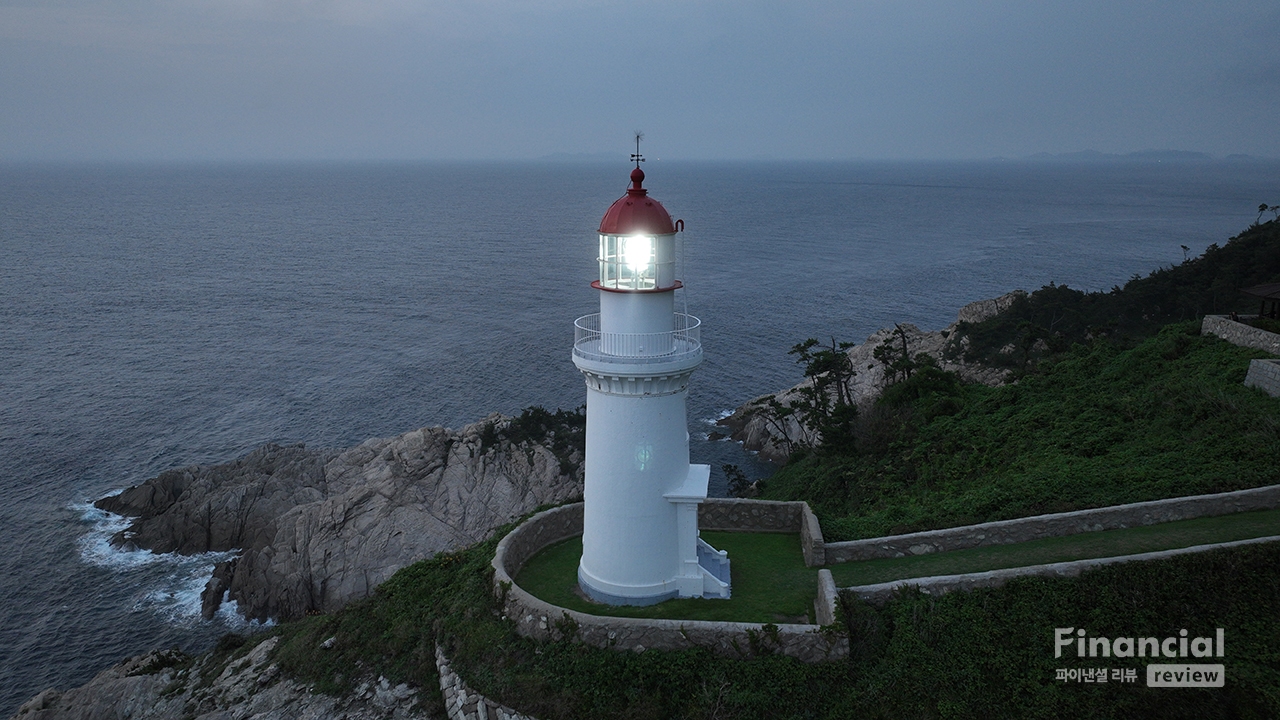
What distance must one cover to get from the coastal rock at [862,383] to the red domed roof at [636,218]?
92.4 feet

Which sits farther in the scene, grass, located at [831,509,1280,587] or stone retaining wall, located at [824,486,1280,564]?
stone retaining wall, located at [824,486,1280,564]

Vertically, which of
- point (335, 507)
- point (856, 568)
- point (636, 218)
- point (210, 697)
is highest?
point (636, 218)

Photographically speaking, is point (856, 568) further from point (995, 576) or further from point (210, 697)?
point (210, 697)

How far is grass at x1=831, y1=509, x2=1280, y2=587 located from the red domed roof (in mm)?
8118

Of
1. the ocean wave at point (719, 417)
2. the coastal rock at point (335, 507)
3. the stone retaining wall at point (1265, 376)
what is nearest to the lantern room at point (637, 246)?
the stone retaining wall at point (1265, 376)

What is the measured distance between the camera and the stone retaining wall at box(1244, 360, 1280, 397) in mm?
20953

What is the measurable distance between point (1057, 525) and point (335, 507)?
3011 centimetres

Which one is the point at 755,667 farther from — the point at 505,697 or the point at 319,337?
the point at 319,337

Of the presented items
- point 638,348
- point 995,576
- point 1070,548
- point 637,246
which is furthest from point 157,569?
point 1070,548

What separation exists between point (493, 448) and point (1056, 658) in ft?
102

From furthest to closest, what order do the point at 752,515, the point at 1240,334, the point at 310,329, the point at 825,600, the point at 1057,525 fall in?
the point at 310,329 → the point at 1240,334 → the point at 752,515 → the point at 1057,525 → the point at 825,600

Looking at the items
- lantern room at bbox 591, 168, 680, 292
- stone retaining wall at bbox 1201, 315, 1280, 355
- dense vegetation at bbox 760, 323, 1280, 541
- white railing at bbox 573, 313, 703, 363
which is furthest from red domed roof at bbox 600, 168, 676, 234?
stone retaining wall at bbox 1201, 315, 1280, 355

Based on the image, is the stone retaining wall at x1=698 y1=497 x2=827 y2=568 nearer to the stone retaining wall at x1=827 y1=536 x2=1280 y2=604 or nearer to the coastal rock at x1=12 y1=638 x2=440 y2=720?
the stone retaining wall at x1=827 y1=536 x2=1280 y2=604

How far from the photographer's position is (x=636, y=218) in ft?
52.0
